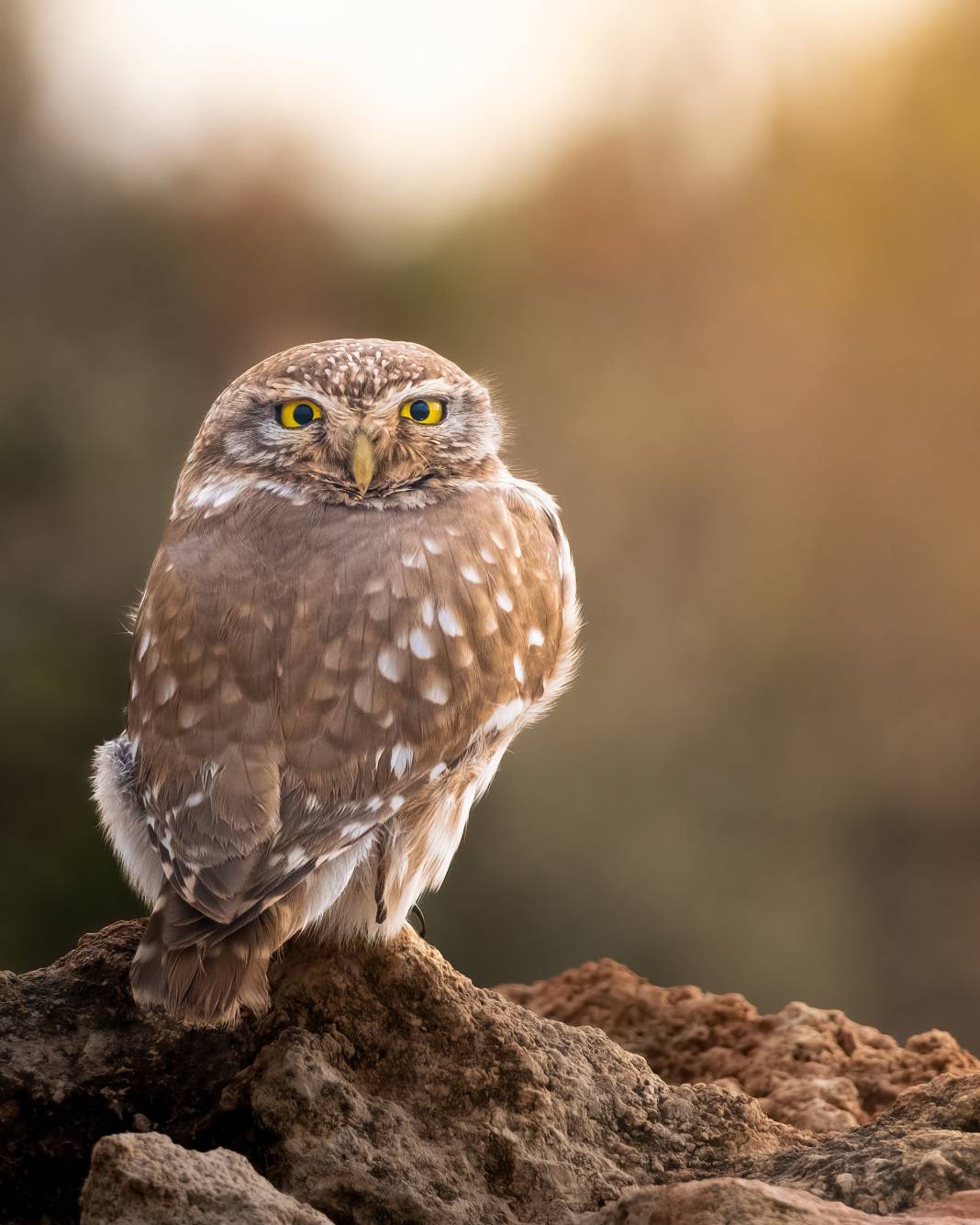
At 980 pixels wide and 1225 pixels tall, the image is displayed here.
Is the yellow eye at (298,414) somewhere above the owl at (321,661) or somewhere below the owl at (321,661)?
above

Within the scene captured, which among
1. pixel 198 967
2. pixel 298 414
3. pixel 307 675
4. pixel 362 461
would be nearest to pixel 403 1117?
pixel 198 967

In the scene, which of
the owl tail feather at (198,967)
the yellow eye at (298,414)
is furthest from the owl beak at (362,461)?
the owl tail feather at (198,967)

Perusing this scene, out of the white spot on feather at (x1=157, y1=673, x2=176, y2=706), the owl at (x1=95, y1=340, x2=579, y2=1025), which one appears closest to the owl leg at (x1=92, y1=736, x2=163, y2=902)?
the owl at (x1=95, y1=340, x2=579, y2=1025)

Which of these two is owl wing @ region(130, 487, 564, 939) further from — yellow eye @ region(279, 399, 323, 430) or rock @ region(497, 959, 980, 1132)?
rock @ region(497, 959, 980, 1132)

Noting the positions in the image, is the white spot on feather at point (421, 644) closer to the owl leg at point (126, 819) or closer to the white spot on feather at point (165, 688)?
the white spot on feather at point (165, 688)

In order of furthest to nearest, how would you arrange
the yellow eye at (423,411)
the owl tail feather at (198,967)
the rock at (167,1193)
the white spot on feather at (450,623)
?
1. the yellow eye at (423,411)
2. the white spot on feather at (450,623)
3. the owl tail feather at (198,967)
4. the rock at (167,1193)

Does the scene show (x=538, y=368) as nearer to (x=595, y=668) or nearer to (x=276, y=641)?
(x=595, y=668)
